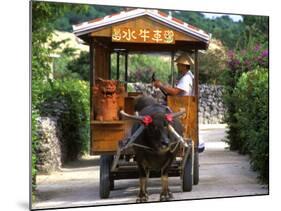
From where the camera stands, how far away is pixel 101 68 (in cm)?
590

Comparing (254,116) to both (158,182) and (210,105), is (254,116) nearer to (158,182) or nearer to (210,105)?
(210,105)

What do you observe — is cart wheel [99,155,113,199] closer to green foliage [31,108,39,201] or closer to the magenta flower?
green foliage [31,108,39,201]

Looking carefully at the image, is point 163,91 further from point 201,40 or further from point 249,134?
point 249,134

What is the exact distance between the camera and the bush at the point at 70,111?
5961mm

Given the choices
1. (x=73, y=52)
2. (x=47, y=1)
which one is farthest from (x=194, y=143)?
(x=47, y=1)

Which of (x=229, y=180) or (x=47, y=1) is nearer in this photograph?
(x=47, y=1)

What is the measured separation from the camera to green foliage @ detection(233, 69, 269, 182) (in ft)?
21.7

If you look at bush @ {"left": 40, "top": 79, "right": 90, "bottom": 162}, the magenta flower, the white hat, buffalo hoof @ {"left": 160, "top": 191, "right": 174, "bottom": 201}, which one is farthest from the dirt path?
A: the magenta flower

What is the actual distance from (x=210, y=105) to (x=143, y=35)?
100cm

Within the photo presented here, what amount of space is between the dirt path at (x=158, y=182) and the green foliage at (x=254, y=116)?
0.39 feet

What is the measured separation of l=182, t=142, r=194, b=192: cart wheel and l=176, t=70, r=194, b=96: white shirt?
542 mm

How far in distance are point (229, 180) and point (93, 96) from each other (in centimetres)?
170

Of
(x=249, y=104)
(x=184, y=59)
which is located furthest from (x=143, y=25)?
(x=249, y=104)

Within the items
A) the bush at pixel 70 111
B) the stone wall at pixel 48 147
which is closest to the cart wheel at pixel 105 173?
the bush at pixel 70 111
